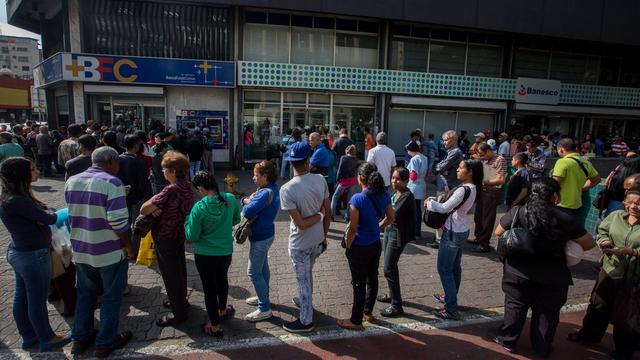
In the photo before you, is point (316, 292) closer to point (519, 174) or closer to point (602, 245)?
point (602, 245)

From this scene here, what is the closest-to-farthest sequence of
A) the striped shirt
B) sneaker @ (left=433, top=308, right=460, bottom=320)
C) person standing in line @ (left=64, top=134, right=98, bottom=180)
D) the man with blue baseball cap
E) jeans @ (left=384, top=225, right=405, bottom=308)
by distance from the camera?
the striped shirt
the man with blue baseball cap
jeans @ (left=384, top=225, right=405, bottom=308)
sneaker @ (left=433, top=308, right=460, bottom=320)
person standing in line @ (left=64, top=134, right=98, bottom=180)

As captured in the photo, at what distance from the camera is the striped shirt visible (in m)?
3.26

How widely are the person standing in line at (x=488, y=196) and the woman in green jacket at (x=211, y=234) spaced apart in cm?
417

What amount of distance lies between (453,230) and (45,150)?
1223 centimetres

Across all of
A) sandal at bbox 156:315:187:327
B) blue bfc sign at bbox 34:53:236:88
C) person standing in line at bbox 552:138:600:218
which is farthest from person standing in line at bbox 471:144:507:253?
blue bfc sign at bbox 34:53:236:88

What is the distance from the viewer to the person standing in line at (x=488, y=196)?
19.9 ft

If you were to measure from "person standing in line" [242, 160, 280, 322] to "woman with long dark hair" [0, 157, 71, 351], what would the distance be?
1.70m

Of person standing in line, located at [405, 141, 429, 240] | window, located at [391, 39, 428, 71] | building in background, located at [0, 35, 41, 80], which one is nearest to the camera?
person standing in line, located at [405, 141, 429, 240]

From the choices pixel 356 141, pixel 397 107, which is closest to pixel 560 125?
pixel 397 107

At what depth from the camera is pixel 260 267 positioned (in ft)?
13.1

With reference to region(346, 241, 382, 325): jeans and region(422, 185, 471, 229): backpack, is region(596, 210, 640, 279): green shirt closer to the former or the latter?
region(422, 185, 471, 229): backpack

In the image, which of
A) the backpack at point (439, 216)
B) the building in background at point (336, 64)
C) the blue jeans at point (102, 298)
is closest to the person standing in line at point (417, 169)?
the backpack at point (439, 216)

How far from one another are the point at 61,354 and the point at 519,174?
6155mm

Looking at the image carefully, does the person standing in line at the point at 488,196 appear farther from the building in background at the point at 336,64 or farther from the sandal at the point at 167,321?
the building in background at the point at 336,64
